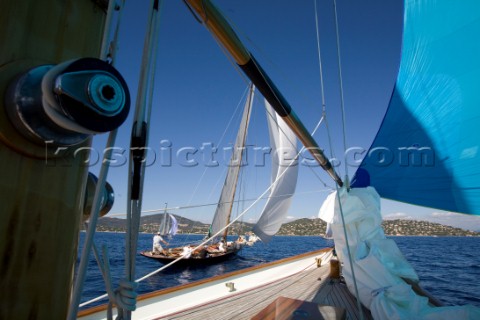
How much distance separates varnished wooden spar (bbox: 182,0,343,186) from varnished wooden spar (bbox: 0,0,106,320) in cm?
108

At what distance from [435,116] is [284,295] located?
495 cm

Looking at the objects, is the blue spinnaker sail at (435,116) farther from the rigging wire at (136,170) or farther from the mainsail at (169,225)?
the mainsail at (169,225)

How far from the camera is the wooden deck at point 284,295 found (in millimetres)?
3303

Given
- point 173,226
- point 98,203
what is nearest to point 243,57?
point 98,203

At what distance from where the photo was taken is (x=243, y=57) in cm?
200

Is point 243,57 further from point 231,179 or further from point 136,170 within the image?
point 231,179

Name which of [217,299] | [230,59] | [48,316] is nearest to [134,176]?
[48,316]

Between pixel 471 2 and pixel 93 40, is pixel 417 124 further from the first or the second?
pixel 93 40

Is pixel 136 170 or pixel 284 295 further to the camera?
pixel 284 295

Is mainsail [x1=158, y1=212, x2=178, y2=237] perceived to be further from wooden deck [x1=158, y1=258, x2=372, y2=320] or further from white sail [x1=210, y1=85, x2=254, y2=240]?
wooden deck [x1=158, y1=258, x2=372, y2=320]

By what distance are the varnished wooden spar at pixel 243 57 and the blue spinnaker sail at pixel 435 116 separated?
155 inches

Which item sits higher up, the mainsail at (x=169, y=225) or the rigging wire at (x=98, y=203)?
the rigging wire at (x=98, y=203)

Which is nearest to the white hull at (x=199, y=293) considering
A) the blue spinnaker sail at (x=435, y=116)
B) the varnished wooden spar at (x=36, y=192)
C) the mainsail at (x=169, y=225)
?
the varnished wooden spar at (x=36, y=192)

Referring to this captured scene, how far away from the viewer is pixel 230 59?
218cm
